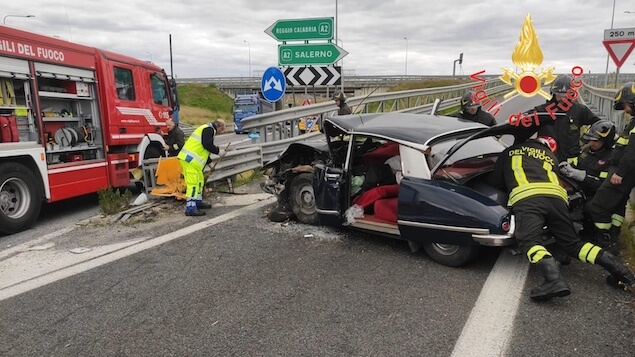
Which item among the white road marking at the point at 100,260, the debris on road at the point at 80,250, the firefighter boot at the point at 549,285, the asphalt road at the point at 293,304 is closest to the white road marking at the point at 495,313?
the asphalt road at the point at 293,304

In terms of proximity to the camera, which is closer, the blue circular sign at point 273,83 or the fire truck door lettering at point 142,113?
the fire truck door lettering at point 142,113

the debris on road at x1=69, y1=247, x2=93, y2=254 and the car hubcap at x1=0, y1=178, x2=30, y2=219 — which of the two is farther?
the car hubcap at x1=0, y1=178, x2=30, y2=219

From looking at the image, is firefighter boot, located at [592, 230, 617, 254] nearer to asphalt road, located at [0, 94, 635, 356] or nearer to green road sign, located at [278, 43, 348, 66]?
asphalt road, located at [0, 94, 635, 356]

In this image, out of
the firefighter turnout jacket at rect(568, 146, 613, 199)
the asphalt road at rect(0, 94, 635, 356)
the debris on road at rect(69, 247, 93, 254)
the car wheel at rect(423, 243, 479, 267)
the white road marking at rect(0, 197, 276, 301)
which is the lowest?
the debris on road at rect(69, 247, 93, 254)

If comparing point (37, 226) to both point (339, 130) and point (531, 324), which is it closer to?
point (339, 130)

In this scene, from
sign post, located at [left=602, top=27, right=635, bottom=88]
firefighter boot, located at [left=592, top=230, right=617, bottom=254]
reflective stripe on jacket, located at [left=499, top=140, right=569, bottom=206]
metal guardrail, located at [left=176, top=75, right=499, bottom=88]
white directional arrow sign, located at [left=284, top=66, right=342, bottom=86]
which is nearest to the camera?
reflective stripe on jacket, located at [left=499, top=140, right=569, bottom=206]

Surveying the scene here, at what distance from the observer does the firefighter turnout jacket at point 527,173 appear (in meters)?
3.85

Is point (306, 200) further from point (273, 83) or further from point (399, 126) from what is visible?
point (273, 83)

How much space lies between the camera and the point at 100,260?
464cm

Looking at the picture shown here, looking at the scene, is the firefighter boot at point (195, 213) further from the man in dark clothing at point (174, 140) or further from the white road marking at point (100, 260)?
the man in dark clothing at point (174, 140)

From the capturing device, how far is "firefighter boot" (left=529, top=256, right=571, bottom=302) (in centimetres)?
329

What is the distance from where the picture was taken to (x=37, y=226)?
20.7 ft

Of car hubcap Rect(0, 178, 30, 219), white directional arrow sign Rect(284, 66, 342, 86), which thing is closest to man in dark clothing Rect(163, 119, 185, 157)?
car hubcap Rect(0, 178, 30, 219)

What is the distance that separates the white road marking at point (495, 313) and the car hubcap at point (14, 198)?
5.70 m
